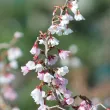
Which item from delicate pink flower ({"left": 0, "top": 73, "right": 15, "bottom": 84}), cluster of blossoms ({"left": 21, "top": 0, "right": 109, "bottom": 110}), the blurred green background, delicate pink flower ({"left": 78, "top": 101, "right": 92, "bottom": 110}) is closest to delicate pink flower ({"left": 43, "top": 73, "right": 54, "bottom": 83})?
cluster of blossoms ({"left": 21, "top": 0, "right": 109, "bottom": 110})

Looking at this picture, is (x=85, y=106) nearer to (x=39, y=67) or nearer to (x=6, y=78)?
(x=39, y=67)

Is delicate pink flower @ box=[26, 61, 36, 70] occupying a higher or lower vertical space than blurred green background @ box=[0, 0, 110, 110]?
lower

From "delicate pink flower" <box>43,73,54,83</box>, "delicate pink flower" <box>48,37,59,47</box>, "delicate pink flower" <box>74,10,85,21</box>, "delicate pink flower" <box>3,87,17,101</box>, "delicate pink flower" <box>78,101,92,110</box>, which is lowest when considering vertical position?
"delicate pink flower" <box>78,101,92,110</box>

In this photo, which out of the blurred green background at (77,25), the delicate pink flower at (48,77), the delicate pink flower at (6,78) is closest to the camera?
the delicate pink flower at (48,77)

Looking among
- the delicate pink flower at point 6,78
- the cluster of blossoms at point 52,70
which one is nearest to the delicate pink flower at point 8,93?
the delicate pink flower at point 6,78

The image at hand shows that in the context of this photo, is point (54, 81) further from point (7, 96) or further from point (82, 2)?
point (82, 2)

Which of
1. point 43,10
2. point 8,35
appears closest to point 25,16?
point 43,10

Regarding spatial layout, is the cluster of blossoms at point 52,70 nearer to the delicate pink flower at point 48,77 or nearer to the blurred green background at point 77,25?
the delicate pink flower at point 48,77

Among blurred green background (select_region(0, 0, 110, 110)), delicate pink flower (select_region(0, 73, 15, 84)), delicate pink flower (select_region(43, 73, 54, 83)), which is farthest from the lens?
blurred green background (select_region(0, 0, 110, 110))

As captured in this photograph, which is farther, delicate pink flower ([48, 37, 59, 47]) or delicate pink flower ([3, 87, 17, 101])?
delicate pink flower ([3, 87, 17, 101])

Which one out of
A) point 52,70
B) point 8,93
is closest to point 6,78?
point 8,93

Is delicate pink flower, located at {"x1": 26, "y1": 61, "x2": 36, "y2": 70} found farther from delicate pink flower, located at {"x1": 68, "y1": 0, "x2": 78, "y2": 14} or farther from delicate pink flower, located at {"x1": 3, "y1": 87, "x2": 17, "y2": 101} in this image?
delicate pink flower, located at {"x1": 3, "y1": 87, "x2": 17, "y2": 101}

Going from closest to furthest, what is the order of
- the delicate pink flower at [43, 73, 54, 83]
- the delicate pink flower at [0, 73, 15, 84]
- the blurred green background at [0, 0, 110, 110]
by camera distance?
the delicate pink flower at [43, 73, 54, 83] < the delicate pink flower at [0, 73, 15, 84] < the blurred green background at [0, 0, 110, 110]
